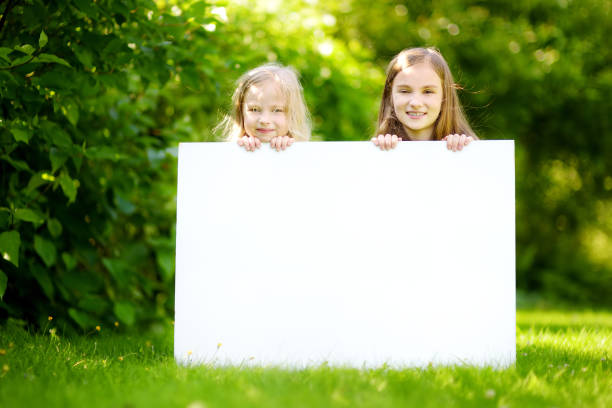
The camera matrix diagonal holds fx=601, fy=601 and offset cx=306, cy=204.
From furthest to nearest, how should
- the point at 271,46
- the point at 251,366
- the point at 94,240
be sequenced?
the point at 271,46 < the point at 94,240 < the point at 251,366

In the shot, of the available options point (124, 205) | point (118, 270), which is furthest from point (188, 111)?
point (118, 270)

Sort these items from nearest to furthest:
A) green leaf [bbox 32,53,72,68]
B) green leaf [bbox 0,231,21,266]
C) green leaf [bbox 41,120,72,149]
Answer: green leaf [bbox 32,53,72,68] < green leaf [bbox 0,231,21,266] < green leaf [bbox 41,120,72,149]

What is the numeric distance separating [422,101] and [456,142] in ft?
1.84

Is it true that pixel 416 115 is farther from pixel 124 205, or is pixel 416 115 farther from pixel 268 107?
pixel 124 205

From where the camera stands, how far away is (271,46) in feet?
15.1

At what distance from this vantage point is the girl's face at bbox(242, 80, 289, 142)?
282 cm

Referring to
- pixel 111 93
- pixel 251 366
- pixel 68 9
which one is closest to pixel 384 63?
pixel 111 93

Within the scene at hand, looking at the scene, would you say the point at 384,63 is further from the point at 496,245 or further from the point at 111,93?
the point at 496,245

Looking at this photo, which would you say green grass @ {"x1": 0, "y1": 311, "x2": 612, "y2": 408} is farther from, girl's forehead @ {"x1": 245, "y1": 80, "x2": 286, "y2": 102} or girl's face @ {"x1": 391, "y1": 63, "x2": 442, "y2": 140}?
girl's forehead @ {"x1": 245, "y1": 80, "x2": 286, "y2": 102}

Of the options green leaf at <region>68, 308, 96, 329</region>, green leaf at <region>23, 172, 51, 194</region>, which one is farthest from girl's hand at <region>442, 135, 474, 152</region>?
green leaf at <region>68, 308, 96, 329</region>

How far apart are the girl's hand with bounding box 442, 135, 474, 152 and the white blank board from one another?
0.06ft

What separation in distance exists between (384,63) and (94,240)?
5938 millimetres

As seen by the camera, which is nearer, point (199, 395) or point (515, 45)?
point (199, 395)

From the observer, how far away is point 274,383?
1831mm
